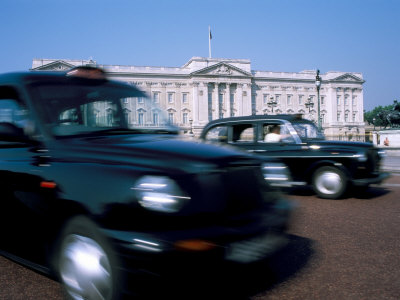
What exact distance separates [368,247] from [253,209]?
2066 mm

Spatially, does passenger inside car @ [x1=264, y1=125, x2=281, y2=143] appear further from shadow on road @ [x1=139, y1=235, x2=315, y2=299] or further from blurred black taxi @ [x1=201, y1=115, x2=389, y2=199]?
shadow on road @ [x1=139, y1=235, x2=315, y2=299]

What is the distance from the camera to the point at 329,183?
7.20 meters

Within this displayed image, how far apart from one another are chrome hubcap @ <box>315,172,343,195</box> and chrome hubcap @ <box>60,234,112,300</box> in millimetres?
5963

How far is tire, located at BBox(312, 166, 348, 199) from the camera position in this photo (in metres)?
7.04

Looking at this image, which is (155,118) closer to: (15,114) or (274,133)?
(15,114)

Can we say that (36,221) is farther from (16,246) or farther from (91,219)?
(91,219)

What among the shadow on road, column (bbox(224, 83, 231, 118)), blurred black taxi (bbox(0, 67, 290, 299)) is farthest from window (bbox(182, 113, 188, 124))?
blurred black taxi (bbox(0, 67, 290, 299))

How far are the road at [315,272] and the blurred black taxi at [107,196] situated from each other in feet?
0.85

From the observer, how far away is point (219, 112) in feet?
246

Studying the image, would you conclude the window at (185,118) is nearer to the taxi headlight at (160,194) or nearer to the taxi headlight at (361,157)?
the taxi headlight at (361,157)

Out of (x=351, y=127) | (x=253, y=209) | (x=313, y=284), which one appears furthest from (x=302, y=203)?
(x=351, y=127)

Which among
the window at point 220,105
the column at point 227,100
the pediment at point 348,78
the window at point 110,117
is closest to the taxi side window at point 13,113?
the window at point 110,117

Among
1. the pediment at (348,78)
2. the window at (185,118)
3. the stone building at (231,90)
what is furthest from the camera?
the pediment at (348,78)

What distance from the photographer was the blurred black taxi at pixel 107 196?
1995 mm
